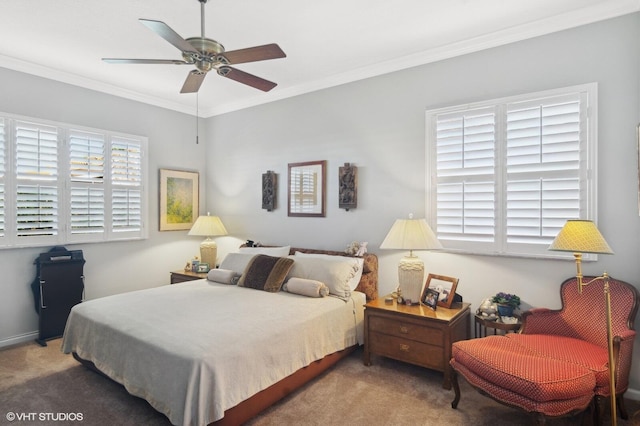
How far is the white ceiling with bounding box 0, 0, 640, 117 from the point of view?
2652 millimetres

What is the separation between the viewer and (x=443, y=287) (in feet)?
10.2

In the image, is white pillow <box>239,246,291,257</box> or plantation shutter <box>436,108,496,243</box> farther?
white pillow <box>239,246,291,257</box>

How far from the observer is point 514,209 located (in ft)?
9.74

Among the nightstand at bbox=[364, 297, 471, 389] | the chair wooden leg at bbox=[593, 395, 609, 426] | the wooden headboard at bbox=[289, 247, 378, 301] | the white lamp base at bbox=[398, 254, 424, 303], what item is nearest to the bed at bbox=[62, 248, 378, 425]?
the wooden headboard at bbox=[289, 247, 378, 301]

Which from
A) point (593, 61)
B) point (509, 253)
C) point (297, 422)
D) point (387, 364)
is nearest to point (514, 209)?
point (509, 253)

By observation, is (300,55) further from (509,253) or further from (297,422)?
(297,422)

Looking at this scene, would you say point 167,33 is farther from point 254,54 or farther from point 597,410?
point 597,410

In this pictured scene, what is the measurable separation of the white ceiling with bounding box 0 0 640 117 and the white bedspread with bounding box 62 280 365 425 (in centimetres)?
230

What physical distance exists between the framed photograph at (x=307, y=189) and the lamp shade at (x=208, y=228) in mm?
1044

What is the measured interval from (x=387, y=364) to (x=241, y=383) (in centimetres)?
154

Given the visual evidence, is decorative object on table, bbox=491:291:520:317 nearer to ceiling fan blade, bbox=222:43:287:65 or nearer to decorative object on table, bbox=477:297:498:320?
decorative object on table, bbox=477:297:498:320

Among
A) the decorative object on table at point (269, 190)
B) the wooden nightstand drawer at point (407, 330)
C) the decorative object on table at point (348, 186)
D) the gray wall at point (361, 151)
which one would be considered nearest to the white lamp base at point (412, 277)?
the wooden nightstand drawer at point (407, 330)

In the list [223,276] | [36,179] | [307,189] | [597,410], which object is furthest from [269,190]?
[597,410]

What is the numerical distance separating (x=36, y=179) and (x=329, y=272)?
10.6ft
